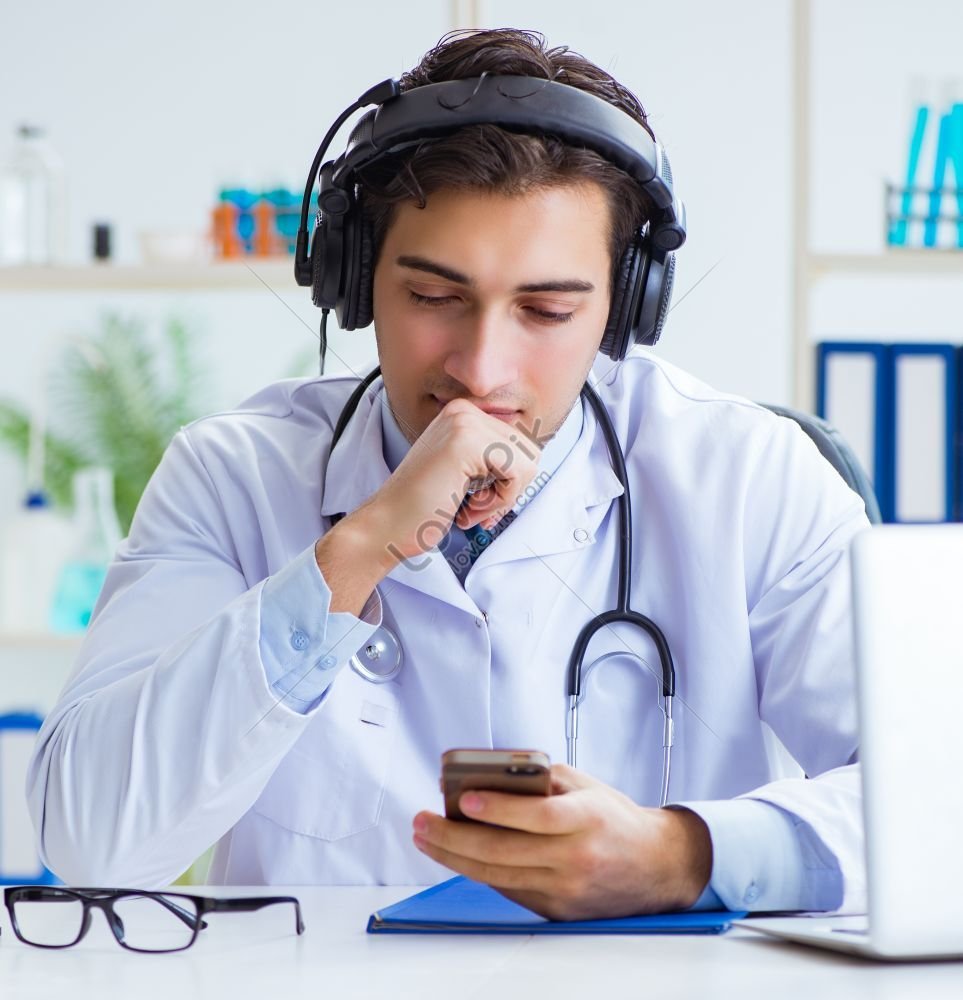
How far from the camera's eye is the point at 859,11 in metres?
2.55

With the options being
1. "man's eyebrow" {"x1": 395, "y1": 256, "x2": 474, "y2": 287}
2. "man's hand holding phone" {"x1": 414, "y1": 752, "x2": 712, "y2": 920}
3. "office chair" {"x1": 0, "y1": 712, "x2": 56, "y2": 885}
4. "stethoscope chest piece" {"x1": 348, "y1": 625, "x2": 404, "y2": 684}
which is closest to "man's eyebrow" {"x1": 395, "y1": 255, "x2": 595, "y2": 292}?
"man's eyebrow" {"x1": 395, "y1": 256, "x2": 474, "y2": 287}

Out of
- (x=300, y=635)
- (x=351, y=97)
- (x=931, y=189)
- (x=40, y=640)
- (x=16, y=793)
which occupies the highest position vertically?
(x=351, y=97)

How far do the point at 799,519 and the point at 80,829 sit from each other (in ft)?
2.48

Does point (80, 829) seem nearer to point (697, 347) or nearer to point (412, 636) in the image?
point (412, 636)

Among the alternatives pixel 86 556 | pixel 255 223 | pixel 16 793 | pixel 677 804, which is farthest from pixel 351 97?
pixel 677 804

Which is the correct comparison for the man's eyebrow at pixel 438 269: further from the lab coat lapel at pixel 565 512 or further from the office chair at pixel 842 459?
the office chair at pixel 842 459

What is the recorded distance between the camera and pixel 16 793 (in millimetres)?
2406

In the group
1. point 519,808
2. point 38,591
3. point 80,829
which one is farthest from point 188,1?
point 519,808

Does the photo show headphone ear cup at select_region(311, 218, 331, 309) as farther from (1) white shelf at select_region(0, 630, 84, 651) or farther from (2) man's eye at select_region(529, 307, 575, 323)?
(1) white shelf at select_region(0, 630, 84, 651)

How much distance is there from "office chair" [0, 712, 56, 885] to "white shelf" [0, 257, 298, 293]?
0.81m

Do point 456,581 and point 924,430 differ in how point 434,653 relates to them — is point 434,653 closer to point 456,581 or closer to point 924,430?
point 456,581

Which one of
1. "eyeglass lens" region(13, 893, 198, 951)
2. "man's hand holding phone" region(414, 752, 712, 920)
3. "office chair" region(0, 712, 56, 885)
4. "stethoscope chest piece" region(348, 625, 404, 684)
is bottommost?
"office chair" region(0, 712, 56, 885)

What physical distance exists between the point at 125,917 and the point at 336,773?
1.04 feet

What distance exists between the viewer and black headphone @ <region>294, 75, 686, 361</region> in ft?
3.60
